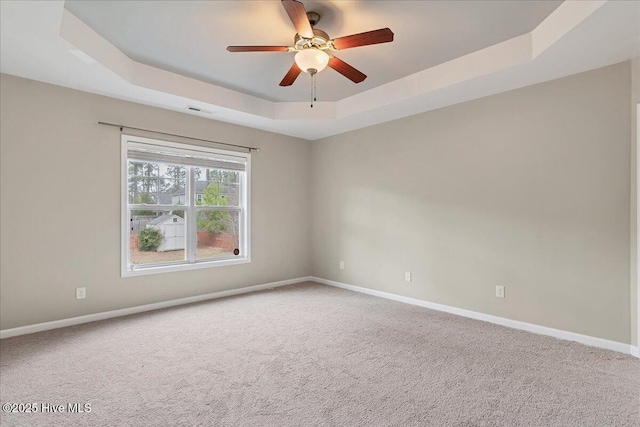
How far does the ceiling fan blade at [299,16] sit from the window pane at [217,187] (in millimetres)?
2801

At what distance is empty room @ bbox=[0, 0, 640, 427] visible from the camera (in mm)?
2211

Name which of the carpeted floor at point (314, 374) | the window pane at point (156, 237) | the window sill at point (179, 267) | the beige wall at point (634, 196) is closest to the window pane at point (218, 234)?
the window sill at point (179, 267)

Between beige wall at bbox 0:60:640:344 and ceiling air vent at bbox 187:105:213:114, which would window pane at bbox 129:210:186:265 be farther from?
ceiling air vent at bbox 187:105:213:114

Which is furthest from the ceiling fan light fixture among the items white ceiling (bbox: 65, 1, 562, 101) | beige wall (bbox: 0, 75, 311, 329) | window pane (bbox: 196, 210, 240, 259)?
window pane (bbox: 196, 210, 240, 259)

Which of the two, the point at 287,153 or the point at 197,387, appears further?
the point at 287,153

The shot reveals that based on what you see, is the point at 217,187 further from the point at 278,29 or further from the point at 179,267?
the point at 278,29

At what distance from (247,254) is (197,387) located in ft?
9.34

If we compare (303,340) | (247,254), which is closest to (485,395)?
(303,340)

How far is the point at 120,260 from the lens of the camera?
3.79 meters

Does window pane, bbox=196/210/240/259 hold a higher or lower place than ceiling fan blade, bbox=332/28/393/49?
lower

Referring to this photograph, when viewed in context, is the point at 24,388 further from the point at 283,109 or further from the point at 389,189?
the point at 389,189

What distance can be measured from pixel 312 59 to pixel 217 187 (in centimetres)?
277

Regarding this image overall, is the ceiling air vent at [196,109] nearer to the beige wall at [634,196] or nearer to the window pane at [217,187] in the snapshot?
the window pane at [217,187]

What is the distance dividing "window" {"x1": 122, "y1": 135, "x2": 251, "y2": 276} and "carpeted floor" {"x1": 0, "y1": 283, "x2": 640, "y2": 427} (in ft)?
2.97
